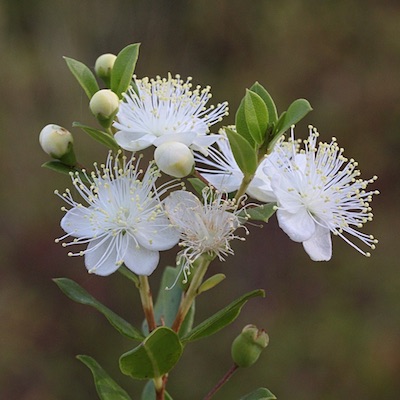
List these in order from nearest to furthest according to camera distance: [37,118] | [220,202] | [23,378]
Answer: [220,202] → [23,378] → [37,118]

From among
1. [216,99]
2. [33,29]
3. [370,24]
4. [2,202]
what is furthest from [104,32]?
[370,24]

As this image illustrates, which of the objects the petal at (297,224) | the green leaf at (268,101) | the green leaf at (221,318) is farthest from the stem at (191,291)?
the green leaf at (268,101)

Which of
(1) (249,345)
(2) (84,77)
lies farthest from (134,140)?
(1) (249,345)

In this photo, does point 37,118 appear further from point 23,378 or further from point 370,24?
point 370,24

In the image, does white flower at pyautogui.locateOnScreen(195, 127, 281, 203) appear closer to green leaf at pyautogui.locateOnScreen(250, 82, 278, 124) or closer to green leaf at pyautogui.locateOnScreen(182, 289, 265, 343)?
green leaf at pyautogui.locateOnScreen(250, 82, 278, 124)

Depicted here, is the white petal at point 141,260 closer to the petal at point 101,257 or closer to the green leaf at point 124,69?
the petal at point 101,257

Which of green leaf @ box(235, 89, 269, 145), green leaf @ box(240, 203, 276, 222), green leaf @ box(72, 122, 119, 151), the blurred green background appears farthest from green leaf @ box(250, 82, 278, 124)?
the blurred green background
